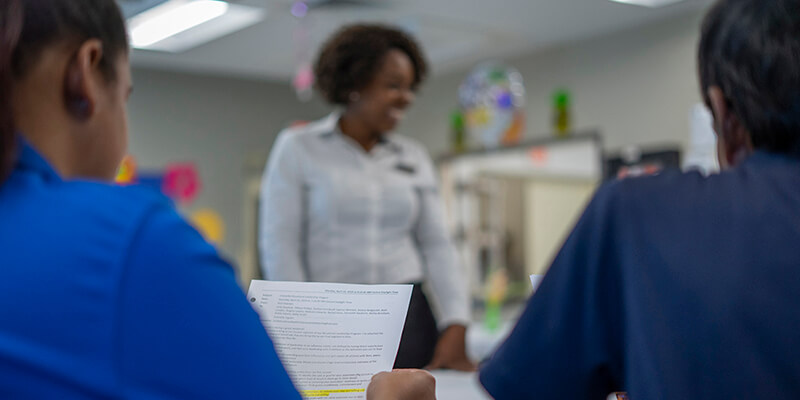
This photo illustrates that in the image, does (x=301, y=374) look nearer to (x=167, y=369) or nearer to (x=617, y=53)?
(x=167, y=369)

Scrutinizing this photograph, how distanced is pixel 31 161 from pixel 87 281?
0.13m

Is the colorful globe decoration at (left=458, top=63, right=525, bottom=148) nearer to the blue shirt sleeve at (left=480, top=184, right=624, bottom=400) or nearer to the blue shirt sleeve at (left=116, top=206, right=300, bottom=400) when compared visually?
the blue shirt sleeve at (left=480, top=184, right=624, bottom=400)

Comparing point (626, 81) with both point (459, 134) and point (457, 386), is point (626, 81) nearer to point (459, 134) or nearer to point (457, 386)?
point (459, 134)

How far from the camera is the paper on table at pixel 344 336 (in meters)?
0.82

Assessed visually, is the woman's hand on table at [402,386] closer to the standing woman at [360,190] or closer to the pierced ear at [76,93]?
the pierced ear at [76,93]

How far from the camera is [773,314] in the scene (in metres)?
0.68

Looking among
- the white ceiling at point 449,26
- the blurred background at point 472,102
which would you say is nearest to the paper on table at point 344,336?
the blurred background at point 472,102

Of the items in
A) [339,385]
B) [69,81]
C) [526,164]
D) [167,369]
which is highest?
[69,81]

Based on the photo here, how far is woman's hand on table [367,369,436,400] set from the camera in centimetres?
75

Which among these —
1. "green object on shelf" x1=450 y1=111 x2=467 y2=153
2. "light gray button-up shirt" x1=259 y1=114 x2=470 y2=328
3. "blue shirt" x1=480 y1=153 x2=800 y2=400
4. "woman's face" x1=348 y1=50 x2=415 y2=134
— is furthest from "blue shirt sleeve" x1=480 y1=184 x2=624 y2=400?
"green object on shelf" x1=450 y1=111 x2=467 y2=153

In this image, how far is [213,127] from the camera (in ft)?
20.2

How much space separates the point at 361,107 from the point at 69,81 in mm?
1605

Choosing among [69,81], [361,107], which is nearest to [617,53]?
[361,107]

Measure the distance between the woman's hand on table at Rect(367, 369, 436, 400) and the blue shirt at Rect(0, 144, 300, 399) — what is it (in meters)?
0.25
